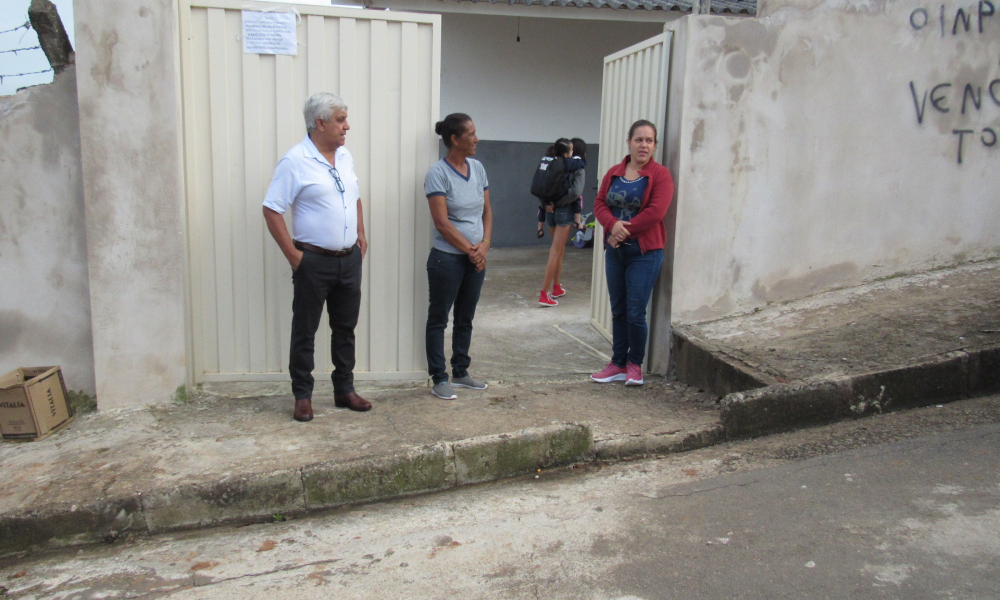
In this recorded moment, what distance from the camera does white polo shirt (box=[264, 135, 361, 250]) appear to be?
4312mm

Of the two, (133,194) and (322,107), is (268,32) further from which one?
(133,194)

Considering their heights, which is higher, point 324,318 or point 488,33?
point 488,33

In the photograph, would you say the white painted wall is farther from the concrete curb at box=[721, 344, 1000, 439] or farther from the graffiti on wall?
the concrete curb at box=[721, 344, 1000, 439]

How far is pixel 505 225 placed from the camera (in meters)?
12.8

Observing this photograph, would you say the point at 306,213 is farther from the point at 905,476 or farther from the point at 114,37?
the point at 905,476

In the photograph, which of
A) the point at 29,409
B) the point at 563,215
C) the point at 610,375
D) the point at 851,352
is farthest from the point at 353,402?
the point at 563,215

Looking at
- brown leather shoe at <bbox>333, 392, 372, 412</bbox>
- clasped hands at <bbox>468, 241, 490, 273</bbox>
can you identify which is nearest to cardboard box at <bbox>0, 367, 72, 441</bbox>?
brown leather shoe at <bbox>333, 392, 372, 412</bbox>

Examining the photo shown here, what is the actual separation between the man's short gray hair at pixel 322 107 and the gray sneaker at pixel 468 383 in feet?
6.28

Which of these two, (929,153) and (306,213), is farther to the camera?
(929,153)

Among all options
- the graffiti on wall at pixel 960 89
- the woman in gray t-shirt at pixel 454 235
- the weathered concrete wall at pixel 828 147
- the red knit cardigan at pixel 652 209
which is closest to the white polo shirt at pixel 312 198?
the woman in gray t-shirt at pixel 454 235

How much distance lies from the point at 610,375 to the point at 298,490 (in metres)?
2.51

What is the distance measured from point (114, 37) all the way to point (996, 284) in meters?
6.17

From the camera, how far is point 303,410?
4594 millimetres

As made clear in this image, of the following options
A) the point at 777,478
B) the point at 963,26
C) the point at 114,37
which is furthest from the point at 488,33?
the point at 777,478
